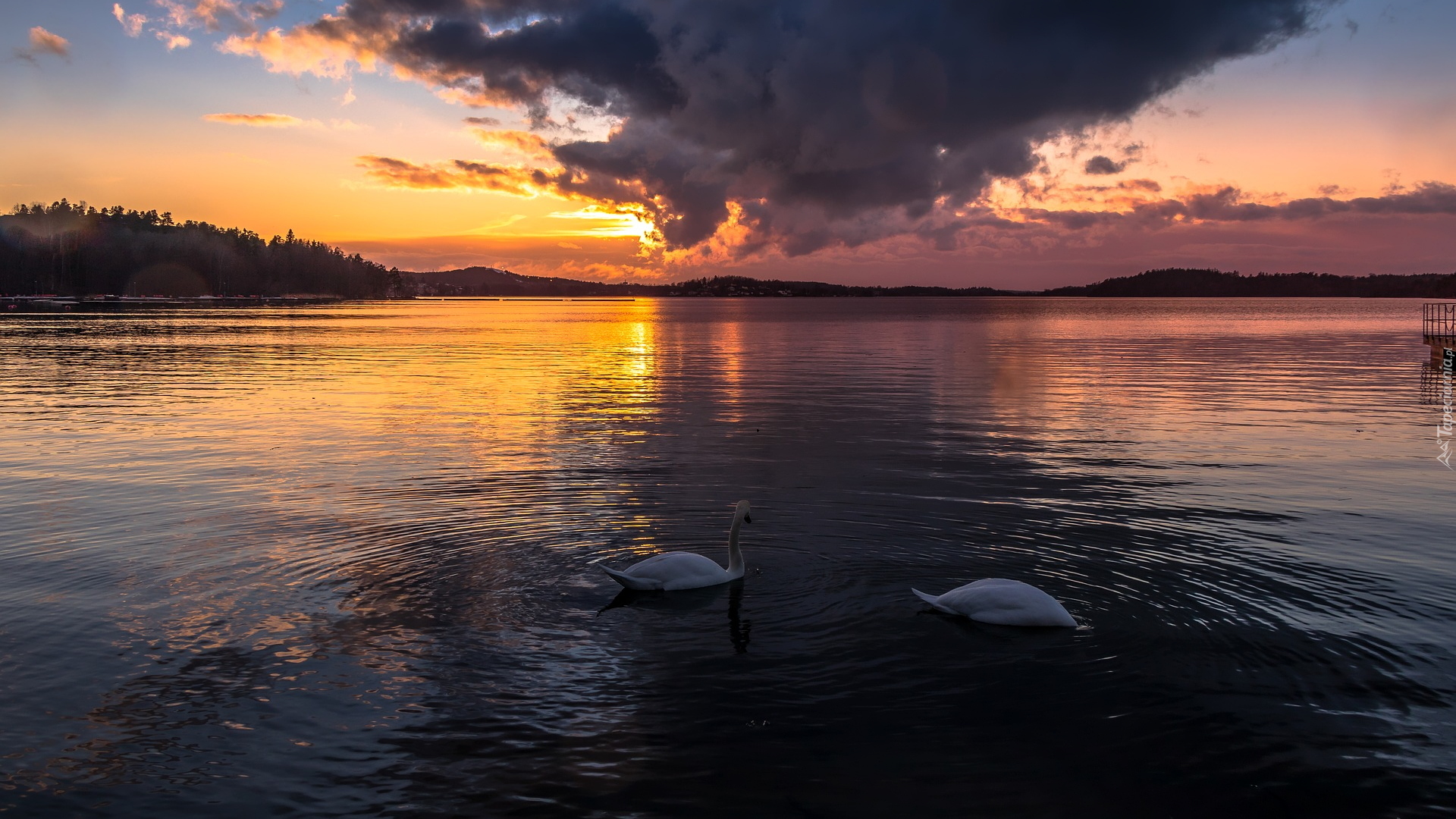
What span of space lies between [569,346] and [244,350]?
1079 inches

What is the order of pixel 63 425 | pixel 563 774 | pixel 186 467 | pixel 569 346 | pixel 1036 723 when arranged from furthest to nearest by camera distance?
pixel 569 346, pixel 63 425, pixel 186 467, pixel 1036 723, pixel 563 774

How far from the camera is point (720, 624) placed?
13.0m

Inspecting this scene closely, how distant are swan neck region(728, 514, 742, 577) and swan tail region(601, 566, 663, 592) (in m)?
1.18

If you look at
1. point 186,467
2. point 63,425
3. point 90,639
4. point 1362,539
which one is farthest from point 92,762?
point 63,425

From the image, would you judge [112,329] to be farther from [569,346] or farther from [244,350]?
[569,346]

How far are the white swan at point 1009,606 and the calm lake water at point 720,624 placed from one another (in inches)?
9.7

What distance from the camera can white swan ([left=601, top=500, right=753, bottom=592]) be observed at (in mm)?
14188

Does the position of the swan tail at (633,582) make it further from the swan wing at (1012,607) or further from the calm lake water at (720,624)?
the swan wing at (1012,607)

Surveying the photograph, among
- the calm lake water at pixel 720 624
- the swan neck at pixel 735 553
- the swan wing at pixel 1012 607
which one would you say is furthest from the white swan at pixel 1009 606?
the swan neck at pixel 735 553

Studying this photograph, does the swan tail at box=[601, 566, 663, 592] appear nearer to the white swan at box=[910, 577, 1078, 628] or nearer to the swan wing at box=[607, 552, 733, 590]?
the swan wing at box=[607, 552, 733, 590]

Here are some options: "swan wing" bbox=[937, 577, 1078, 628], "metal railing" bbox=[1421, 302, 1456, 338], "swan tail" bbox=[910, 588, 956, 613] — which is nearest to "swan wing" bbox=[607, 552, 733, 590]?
"swan tail" bbox=[910, 588, 956, 613]

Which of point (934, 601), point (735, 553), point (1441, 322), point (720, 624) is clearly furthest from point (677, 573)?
point (1441, 322)

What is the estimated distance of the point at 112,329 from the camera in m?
97.2

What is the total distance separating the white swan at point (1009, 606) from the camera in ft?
41.8
